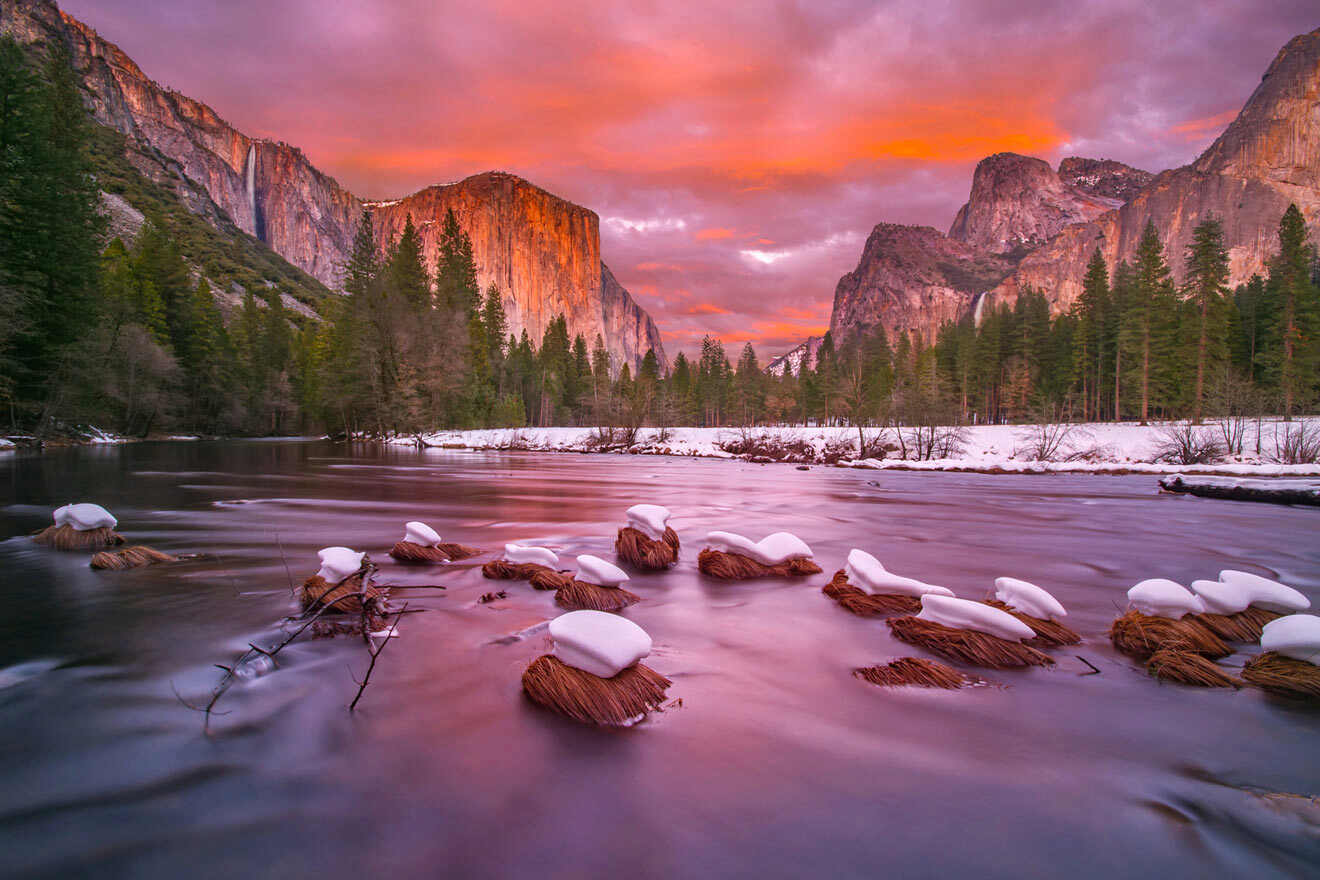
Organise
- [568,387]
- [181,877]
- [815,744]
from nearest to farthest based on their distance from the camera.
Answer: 1. [181,877]
2. [815,744]
3. [568,387]

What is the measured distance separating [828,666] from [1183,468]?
99.3 ft

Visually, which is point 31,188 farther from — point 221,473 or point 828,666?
point 828,666

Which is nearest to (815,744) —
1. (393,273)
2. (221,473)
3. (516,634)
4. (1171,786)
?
(1171,786)

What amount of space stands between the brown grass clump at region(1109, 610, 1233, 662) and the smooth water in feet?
0.57

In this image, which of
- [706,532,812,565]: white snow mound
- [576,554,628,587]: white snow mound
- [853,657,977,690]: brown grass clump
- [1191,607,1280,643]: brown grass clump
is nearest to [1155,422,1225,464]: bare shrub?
[1191,607,1280,643]: brown grass clump

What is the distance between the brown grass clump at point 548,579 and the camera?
5.36 meters

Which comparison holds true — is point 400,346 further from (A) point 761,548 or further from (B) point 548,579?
(A) point 761,548

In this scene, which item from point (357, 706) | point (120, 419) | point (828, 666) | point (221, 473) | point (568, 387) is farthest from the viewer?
point (568, 387)

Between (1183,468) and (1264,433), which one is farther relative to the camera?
(1264,433)

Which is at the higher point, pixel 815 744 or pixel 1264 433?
pixel 1264 433

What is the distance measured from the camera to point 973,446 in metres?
36.2

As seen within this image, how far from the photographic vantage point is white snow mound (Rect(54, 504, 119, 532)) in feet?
21.8

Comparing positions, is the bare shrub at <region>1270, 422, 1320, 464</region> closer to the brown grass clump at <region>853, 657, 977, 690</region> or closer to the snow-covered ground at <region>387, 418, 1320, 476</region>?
the snow-covered ground at <region>387, 418, 1320, 476</region>

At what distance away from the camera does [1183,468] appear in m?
24.0
